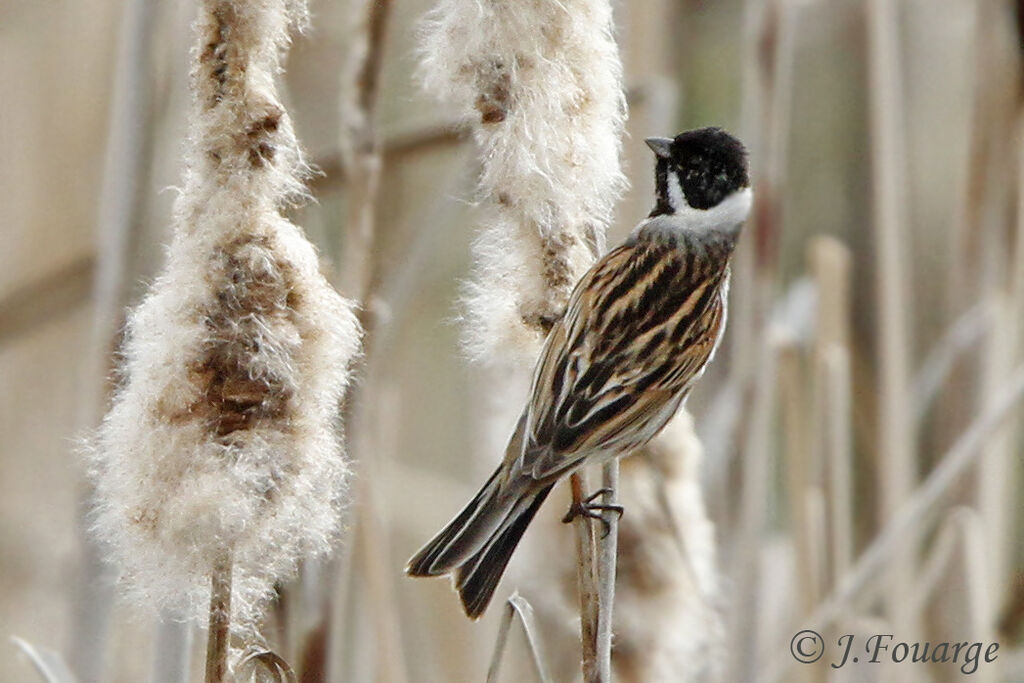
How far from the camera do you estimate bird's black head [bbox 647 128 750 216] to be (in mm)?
2141

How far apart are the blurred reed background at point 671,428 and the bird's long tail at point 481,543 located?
0.45 feet

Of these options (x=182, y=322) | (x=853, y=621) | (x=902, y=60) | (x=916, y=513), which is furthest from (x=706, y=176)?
(x=902, y=60)

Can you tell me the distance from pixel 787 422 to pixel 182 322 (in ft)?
5.40

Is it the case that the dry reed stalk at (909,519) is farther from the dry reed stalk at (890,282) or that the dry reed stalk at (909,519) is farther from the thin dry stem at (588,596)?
the thin dry stem at (588,596)

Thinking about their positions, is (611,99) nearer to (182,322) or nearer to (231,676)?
(182,322)

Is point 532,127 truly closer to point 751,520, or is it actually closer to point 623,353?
point 623,353

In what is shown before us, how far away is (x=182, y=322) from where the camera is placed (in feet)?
Answer: 4.16

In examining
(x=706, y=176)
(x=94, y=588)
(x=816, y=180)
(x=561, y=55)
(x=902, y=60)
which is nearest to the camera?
(x=561, y=55)

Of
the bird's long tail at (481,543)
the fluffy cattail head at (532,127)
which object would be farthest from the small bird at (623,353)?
the fluffy cattail head at (532,127)

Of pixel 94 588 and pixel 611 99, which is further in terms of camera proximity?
pixel 94 588

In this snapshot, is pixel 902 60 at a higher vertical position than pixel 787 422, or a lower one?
higher

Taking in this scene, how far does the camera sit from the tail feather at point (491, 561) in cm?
175

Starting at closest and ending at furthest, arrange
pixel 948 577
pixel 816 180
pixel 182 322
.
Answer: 1. pixel 182 322
2. pixel 948 577
3. pixel 816 180

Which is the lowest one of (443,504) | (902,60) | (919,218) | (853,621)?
(853,621)
